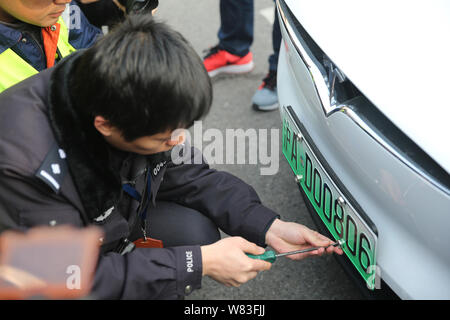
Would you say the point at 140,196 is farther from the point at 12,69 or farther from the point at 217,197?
the point at 12,69

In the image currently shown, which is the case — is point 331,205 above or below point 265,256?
above

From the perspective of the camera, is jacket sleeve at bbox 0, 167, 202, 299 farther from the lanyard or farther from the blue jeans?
the blue jeans

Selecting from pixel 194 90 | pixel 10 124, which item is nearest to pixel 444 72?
pixel 194 90

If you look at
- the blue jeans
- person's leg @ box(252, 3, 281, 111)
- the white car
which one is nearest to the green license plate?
the white car

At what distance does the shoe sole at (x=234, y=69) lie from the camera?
9.80 ft

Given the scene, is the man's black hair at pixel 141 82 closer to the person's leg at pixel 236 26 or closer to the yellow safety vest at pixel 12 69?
the yellow safety vest at pixel 12 69

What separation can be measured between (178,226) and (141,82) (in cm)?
62

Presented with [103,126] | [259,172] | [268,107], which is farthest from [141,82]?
[268,107]

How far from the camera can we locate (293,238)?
1477mm

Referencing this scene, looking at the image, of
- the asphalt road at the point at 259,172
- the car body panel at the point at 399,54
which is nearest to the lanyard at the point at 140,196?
the asphalt road at the point at 259,172

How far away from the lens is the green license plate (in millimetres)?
1257

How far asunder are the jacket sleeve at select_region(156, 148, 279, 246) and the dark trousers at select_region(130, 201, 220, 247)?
24 millimetres

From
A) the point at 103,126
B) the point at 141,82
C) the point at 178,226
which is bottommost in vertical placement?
the point at 178,226

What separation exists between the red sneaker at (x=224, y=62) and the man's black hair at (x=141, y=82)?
186 cm
